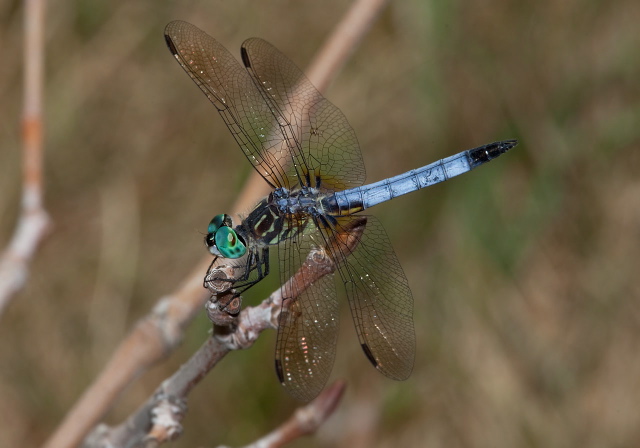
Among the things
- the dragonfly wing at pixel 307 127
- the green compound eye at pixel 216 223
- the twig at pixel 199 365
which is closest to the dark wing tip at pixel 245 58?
the dragonfly wing at pixel 307 127

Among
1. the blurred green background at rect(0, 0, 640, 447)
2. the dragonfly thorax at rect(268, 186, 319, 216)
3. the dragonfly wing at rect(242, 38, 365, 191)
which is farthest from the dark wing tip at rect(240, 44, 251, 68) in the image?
the blurred green background at rect(0, 0, 640, 447)

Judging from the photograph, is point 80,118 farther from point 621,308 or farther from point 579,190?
point 621,308

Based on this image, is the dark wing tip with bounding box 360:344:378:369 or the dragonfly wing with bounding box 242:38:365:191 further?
the dragonfly wing with bounding box 242:38:365:191

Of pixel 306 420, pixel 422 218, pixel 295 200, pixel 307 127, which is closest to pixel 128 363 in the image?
pixel 306 420

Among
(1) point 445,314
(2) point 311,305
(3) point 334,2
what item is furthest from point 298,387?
(3) point 334,2

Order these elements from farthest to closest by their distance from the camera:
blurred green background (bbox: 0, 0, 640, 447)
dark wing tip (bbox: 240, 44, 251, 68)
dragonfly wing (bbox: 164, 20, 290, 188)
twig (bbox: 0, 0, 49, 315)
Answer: blurred green background (bbox: 0, 0, 640, 447) < dark wing tip (bbox: 240, 44, 251, 68) < dragonfly wing (bbox: 164, 20, 290, 188) < twig (bbox: 0, 0, 49, 315)

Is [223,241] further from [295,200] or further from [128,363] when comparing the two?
[128,363]

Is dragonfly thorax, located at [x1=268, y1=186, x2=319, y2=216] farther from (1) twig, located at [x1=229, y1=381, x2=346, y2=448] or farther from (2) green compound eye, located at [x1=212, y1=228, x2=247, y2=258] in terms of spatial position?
(1) twig, located at [x1=229, y1=381, x2=346, y2=448]

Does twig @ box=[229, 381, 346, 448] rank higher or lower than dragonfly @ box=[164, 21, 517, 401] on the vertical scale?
lower

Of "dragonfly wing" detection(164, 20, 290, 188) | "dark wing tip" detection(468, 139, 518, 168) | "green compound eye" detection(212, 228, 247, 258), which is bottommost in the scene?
"green compound eye" detection(212, 228, 247, 258)
